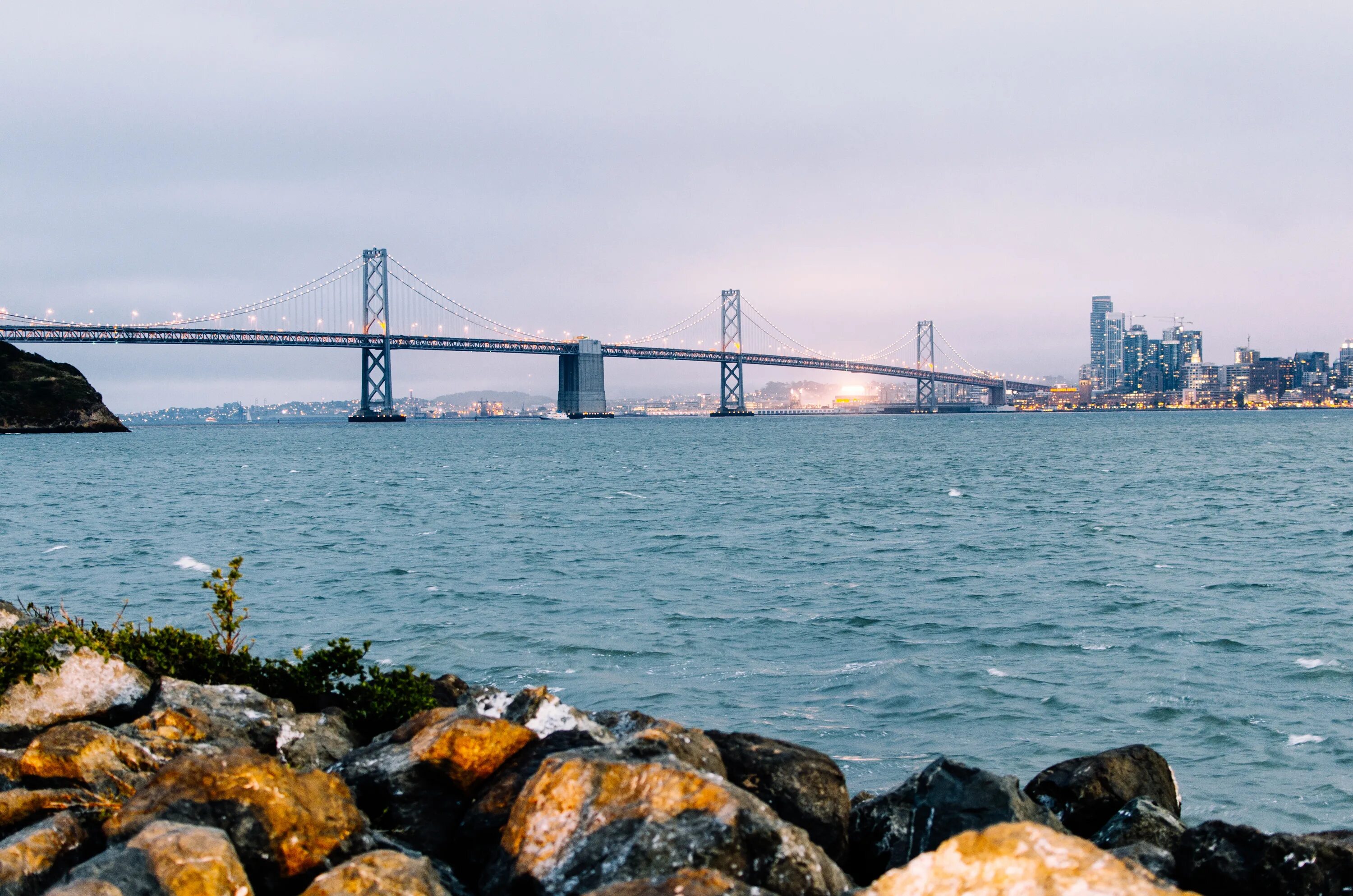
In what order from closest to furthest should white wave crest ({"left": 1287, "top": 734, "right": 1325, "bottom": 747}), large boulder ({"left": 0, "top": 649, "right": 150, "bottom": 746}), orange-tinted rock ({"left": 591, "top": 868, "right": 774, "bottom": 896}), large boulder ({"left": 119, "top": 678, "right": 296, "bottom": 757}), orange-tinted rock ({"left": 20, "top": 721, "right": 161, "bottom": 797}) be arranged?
orange-tinted rock ({"left": 591, "top": 868, "right": 774, "bottom": 896}) → orange-tinted rock ({"left": 20, "top": 721, "right": 161, "bottom": 797}) → large boulder ({"left": 119, "top": 678, "right": 296, "bottom": 757}) → large boulder ({"left": 0, "top": 649, "right": 150, "bottom": 746}) → white wave crest ({"left": 1287, "top": 734, "right": 1325, "bottom": 747})

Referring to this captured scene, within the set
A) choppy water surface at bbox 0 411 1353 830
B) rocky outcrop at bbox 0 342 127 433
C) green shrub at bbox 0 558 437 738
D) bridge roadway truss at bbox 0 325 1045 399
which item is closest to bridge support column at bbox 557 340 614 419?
bridge roadway truss at bbox 0 325 1045 399

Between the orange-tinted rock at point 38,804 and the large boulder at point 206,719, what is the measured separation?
636 mm

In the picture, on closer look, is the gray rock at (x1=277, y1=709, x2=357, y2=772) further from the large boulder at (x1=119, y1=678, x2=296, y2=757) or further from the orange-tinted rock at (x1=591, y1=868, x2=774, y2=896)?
the orange-tinted rock at (x1=591, y1=868, x2=774, y2=896)

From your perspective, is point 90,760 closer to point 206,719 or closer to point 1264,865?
point 206,719

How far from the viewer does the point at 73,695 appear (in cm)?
700

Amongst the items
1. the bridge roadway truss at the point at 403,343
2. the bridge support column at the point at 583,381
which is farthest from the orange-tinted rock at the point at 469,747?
the bridge support column at the point at 583,381

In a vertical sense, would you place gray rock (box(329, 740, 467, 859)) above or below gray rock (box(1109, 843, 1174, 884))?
above

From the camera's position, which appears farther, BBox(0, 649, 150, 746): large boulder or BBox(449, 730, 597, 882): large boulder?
BBox(0, 649, 150, 746): large boulder

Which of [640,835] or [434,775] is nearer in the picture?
[640,835]

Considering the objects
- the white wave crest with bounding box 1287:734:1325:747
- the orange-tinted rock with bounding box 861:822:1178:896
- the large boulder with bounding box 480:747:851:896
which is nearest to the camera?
the orange-tinted rock with bounding box 861:822:1178:896

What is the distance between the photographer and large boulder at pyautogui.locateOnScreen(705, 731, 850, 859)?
216 inches

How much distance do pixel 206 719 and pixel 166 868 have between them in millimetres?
2975

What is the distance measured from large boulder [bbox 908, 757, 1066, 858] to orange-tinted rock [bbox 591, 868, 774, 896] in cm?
207

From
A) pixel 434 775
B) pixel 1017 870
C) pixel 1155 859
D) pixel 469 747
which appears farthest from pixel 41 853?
pixel 1155 859
